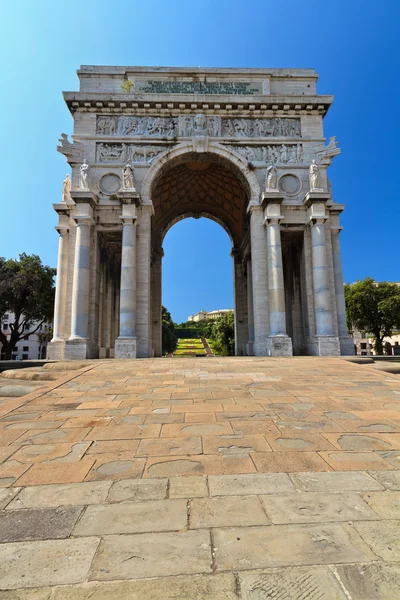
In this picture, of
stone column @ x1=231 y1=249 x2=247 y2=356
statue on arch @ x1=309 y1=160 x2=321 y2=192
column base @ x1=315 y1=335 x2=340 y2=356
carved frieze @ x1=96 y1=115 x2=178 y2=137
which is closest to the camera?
column base @ x1=315 y1=335 x2=340 y2=356

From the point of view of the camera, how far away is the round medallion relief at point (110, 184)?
20547mm

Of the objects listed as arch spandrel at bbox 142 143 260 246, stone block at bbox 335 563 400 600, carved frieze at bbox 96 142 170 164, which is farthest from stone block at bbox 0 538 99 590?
carved frieze at bbox 96 142 170 164

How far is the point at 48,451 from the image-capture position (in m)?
3.88

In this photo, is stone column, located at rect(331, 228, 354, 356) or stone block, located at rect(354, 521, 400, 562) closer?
stone block, located at rect(354, 521, 400, 562)

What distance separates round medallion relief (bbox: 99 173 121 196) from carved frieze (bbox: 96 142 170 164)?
40.4 inches

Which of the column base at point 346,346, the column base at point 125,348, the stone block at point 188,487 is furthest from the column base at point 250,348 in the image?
the stone block at point 188,487

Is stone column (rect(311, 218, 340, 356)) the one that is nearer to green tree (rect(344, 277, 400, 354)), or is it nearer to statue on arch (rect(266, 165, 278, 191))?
statue on arch (rect(266, 165, 278, 191))

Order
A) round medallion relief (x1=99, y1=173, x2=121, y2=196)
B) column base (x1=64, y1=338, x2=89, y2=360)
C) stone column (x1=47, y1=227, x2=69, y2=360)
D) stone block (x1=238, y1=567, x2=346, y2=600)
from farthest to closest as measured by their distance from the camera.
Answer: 1. round medallion relief (x1=99, y1=173, x2=121, y2=196)
2. stone column (x1=47, y1=227, x2=69, y2=360)
3. column base (x1=64, y1=338, x2=89, y2=360)
4. stone block (x1=238, y1=567, x2=346, y2=600)

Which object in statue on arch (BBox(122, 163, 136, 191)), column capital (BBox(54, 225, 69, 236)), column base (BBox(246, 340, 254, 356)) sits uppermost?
statue on arch (BBox(122, 163, 136, 191))

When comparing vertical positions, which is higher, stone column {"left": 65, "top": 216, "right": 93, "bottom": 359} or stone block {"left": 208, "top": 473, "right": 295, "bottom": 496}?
stone column {"left": 65, "top": 216, "right": 93, "bottom": 359}

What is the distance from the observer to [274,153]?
21.4 metres

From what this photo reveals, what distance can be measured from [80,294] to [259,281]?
10.6m

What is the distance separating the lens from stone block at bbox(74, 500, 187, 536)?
2375 millimetres

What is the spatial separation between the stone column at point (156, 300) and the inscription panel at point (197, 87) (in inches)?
453
